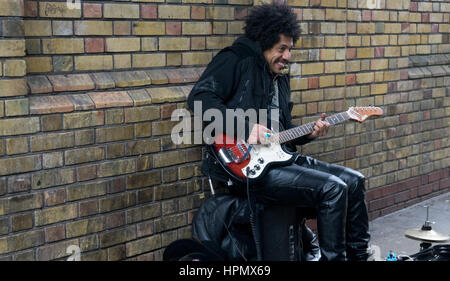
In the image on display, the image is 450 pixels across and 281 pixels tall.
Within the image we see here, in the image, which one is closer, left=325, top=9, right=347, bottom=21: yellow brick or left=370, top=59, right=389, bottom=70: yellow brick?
left=325, top=9, right=347, bottom=21: yellow brick

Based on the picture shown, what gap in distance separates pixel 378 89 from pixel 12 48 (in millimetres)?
3538

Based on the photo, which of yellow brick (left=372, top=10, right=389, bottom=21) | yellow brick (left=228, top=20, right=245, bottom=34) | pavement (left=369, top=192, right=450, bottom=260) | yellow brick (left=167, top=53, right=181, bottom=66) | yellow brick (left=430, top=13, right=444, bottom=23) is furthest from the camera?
yellow brick (left=430, top=13, right=444, bottom=23)

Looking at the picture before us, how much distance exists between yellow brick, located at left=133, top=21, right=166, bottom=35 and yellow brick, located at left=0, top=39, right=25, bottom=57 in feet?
2.68

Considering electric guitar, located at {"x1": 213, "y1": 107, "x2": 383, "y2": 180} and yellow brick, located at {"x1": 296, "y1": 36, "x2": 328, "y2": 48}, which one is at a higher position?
yellow brick, located at {"x1": 296, "y1": 36, "x2": 328, "y2": 48}

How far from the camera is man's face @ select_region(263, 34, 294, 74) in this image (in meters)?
4.21

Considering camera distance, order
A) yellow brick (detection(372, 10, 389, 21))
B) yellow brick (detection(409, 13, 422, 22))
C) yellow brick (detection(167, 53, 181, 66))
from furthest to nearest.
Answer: yellow brick (detection(409, 13, 422, 22))
yellow brick (detection(372, 10, 389, 21))
yellow brick (detection(167, 53, 181, 66))

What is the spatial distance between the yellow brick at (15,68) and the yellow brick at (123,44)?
620 mm

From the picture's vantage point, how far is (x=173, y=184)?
421 centimetres

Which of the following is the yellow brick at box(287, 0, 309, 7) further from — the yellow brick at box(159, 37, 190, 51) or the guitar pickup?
the guitar pickup

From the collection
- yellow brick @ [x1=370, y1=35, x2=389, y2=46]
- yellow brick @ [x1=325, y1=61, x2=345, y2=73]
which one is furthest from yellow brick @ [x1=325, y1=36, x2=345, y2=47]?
yellow brick @ [x1=370, y1=35, x2=389, y2=46]

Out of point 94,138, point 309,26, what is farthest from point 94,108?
point 309,26

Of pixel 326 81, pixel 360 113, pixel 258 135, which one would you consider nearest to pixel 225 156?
pixel 258 135

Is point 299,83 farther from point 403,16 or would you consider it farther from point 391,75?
point 403,16

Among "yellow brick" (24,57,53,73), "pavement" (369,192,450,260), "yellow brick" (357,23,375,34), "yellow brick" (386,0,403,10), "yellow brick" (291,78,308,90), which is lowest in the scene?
"pavement" (369,192,450,260)
